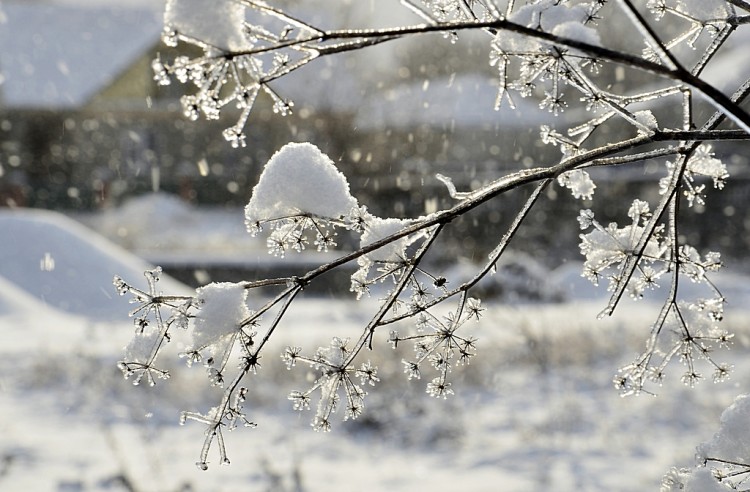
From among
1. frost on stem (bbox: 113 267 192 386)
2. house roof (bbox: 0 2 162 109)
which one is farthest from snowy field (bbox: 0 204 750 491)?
house roof (bbox: 0 2 162 109)

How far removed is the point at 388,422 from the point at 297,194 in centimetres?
478

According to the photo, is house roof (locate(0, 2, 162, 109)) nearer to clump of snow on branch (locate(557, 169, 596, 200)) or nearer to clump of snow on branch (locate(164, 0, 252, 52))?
clump of snow on branch (locate(557, 169, 596, 200))

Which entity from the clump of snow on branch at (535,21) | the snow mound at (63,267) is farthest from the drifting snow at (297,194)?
the snow mound at (63,267)

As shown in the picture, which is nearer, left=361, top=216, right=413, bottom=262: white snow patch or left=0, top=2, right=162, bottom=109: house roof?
left=361, top=216, right=413, bottom=262: white snow patch

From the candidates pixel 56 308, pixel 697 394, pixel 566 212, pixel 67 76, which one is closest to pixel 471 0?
pixel 697 394

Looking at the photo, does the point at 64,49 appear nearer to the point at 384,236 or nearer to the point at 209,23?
the point at 384,236

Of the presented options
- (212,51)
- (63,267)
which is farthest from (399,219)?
(63,267)

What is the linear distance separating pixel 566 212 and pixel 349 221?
17157mm

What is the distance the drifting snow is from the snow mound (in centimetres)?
877

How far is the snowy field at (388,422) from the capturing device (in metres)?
4.86

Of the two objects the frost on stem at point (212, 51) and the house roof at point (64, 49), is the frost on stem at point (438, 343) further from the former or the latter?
the house roof at point (64, 49)

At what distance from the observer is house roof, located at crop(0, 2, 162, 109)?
2512 cm

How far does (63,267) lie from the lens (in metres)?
11.4

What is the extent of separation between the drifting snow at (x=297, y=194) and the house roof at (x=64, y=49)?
2542 centimetres
